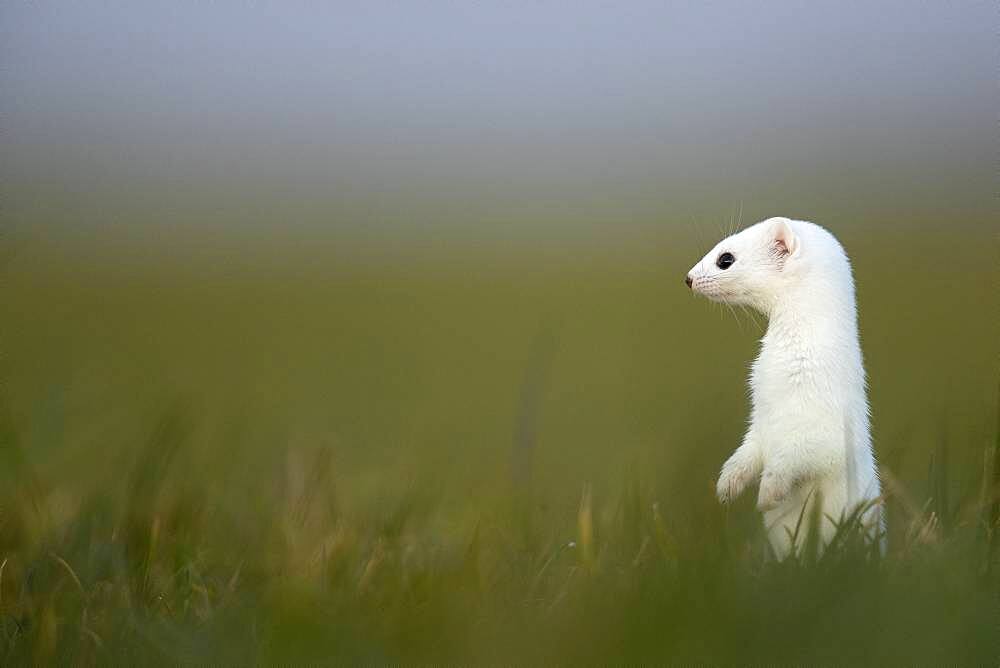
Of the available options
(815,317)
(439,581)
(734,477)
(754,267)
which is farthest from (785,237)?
(439,581)

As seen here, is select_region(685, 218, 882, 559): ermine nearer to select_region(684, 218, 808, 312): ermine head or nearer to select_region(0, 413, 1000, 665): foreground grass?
select_region(684, 218, 808, 312): ermine head

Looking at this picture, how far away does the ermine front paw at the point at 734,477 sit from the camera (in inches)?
104

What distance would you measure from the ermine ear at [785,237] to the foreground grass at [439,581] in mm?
770

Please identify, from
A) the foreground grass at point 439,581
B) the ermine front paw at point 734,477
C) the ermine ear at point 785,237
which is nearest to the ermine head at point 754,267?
the ermine ear at point 785,237

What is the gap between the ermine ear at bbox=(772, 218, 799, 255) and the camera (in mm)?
2982

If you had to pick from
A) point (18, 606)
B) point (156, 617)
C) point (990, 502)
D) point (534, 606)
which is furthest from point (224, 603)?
point (990, 502)

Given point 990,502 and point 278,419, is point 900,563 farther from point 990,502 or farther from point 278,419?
point 278,419

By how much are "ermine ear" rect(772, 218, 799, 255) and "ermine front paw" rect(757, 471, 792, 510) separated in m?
0.71

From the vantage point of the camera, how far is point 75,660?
1990 mm

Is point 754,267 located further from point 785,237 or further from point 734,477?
point 734,477

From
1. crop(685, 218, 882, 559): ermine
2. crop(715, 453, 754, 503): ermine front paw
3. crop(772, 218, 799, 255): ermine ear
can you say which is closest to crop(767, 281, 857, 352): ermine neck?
crop(685, 218, 882, 559): ermine

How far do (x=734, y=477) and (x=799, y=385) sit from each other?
293mm

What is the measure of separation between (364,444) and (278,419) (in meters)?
0.34

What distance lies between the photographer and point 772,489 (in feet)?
8.43
